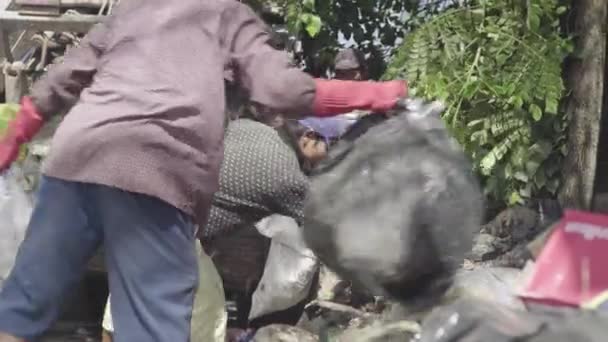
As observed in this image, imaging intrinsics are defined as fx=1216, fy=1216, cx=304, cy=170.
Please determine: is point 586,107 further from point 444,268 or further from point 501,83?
point 444,268

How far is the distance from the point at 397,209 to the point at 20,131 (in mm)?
1121

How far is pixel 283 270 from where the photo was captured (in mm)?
4578

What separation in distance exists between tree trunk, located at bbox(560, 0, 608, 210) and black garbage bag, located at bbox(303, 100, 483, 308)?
2.41 metres

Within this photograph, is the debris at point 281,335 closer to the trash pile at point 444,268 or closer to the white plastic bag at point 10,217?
the white plastic bag at point 10,217

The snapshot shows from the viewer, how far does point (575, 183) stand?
518 cm

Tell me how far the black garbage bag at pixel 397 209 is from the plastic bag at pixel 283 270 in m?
1.66

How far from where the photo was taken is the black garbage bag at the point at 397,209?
8.87ft

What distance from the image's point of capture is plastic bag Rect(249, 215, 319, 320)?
15.0ft

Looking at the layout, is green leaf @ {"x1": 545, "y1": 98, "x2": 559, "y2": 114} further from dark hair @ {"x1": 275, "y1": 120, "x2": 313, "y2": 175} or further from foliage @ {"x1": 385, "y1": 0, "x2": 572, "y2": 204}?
dark hair @ {"x1": 275, "y1": 120, "x2": 313, "y2": 175}

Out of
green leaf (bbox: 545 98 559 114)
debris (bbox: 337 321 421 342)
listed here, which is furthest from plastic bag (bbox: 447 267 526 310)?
green leaf (bbox: 545 98 559 114)

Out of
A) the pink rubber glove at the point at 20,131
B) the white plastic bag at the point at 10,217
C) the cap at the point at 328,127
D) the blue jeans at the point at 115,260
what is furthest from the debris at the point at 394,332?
the white plastic bag at the point at 10,217

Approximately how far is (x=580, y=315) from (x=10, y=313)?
150 cm

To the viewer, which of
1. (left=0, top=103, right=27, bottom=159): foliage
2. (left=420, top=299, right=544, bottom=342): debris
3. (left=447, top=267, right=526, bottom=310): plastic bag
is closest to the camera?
(left=420, top=299, right=544, bottom=342): debris

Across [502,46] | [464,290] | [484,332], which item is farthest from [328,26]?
[484,332]
